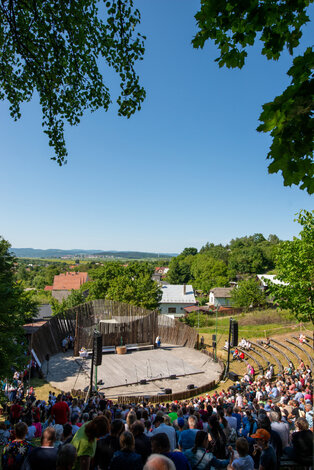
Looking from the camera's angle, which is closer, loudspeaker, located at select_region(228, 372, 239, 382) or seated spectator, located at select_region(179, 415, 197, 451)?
seated spectator, located at select_region(179, 415, 197, 451)

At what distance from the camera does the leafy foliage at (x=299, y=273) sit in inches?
615

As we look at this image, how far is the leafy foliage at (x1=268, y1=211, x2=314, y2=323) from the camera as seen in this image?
15.6m

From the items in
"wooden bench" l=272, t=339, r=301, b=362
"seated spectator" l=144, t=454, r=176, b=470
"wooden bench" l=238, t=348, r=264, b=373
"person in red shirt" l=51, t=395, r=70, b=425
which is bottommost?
"wooden bench" l=238, t=348, r=264, b=373

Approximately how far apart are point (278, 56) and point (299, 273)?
1517 centimetres

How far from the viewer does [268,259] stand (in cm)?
8212

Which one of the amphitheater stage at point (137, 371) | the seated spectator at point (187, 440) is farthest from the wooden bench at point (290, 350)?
the seated spectator at point (187, 440)

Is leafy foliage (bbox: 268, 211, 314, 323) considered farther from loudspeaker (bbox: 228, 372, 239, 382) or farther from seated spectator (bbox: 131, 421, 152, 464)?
seated spectator (bbox: 131, 421, 152, 464)

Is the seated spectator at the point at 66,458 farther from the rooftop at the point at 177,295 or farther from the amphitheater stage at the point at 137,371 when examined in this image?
the rooftop at the point at 177,295

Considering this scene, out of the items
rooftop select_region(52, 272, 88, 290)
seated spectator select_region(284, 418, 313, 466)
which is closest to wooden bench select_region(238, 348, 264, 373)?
seated spectator select_region(284, 418, 313, 466)

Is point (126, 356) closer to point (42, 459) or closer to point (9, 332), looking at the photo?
point (9, 332)

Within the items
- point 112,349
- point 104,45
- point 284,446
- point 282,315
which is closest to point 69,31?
point 104,45

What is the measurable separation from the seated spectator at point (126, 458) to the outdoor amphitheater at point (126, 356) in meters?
12.1

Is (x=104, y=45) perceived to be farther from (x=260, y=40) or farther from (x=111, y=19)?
(x=260, y=40)

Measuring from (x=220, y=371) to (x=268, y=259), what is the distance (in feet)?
224
